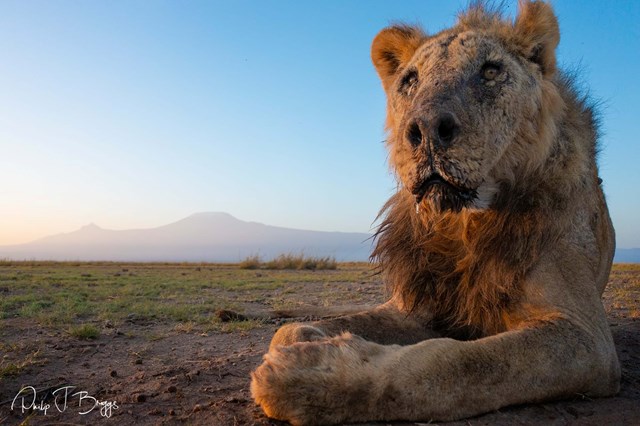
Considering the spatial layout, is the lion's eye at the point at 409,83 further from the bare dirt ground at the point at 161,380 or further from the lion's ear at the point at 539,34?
the bare dirt ground at the point at 161,380

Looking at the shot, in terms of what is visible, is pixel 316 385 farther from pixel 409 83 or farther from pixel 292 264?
pixel 292 264

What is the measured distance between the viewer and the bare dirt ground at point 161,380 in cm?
259

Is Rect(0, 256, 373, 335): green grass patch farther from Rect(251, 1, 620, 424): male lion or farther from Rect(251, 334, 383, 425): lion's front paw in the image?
Rect(251, 334, 383, 425): lion's front paw

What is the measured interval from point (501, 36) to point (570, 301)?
5.88 ft

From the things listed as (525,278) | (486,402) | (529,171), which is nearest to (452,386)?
(486,402)

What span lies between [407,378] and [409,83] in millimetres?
2106

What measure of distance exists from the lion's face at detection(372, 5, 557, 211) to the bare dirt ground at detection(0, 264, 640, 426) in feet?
3.88

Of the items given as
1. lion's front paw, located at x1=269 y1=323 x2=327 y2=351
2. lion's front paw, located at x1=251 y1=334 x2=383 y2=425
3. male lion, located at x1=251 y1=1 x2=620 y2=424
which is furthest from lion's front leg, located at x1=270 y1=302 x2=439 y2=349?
lion's front paw, located at x1=251 y1=334 x2=383 y2=425

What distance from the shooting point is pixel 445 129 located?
2684mm

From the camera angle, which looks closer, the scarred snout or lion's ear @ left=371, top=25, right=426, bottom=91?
the scarred snout

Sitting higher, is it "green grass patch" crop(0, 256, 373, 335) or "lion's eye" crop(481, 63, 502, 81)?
"lion's eye" crop(481, 63, 502, 81)

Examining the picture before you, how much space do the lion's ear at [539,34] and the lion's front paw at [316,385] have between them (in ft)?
8.00

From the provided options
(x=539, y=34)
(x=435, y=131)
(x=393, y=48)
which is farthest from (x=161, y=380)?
(x=539, y=34)

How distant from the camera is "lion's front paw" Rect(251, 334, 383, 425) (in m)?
2.20
